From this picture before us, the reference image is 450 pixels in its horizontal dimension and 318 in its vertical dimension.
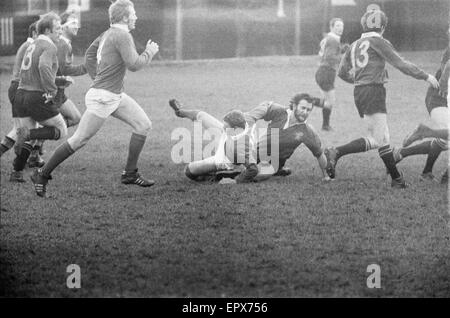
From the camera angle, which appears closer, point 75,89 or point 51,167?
point 51,167

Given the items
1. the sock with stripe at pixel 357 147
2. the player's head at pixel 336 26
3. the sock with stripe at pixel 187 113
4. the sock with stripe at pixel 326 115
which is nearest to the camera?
the sock with stripe at pixel 357 147

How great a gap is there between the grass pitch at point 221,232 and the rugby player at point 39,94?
1.42 feet

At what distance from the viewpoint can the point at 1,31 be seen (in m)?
11.7

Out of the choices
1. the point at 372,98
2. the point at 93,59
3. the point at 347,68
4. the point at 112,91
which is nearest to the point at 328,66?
the point at 347,68

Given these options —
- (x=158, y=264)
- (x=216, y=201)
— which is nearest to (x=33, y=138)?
(x=216, y=201)

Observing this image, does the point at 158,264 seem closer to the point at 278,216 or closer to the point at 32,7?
the point at 278,216

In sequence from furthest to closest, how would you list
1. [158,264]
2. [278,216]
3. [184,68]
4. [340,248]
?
1. [184,68]
2. [278,216]
3. [340,248]
4. [158,264]

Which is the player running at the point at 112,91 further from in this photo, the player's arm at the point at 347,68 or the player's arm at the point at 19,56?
the player's arm at the point at 347,68

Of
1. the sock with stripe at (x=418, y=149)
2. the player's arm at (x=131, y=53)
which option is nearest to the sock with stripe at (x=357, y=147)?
the sock with stripe at (x=418, y=149)

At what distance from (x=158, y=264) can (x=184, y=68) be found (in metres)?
7.65

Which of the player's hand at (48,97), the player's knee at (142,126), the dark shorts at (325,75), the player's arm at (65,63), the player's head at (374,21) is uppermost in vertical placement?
the player's head at (374,21)

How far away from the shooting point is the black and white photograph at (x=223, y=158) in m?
→ 5.55

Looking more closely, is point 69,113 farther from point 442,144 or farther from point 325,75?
point 325,75

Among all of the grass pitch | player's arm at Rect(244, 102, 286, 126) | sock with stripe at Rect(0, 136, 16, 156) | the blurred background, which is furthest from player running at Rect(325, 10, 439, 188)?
the blurred background
